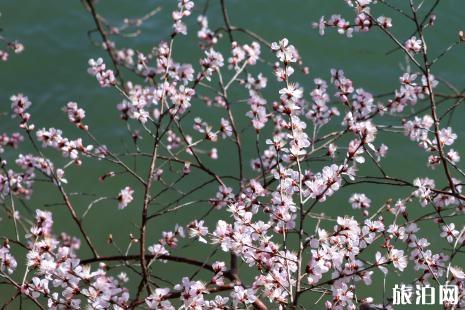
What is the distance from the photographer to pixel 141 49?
8.92 metres

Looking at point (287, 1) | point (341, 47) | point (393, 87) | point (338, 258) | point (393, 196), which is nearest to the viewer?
point (338, 258)

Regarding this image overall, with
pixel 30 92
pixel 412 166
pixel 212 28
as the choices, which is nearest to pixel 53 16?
pixel 30 92

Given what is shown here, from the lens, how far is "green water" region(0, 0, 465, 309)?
715 cm

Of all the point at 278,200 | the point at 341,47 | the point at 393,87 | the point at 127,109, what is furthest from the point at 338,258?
the point at 341,47

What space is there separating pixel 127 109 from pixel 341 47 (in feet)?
14.8

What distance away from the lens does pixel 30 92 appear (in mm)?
8531

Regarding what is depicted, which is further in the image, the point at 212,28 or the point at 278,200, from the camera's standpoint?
the point at 212,28

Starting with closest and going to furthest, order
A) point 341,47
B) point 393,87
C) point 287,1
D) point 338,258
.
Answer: point 338,258 < point 393,87 < point 341,47 < point 287,1

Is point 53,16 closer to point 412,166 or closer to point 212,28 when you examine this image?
point 212,28

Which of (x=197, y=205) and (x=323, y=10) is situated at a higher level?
(x=323, y=10)

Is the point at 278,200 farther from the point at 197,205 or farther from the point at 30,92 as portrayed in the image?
the point at 30,92

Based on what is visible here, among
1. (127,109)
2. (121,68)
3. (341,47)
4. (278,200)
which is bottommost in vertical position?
(278,200)

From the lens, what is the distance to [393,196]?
23.4ft

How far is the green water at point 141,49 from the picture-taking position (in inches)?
281
